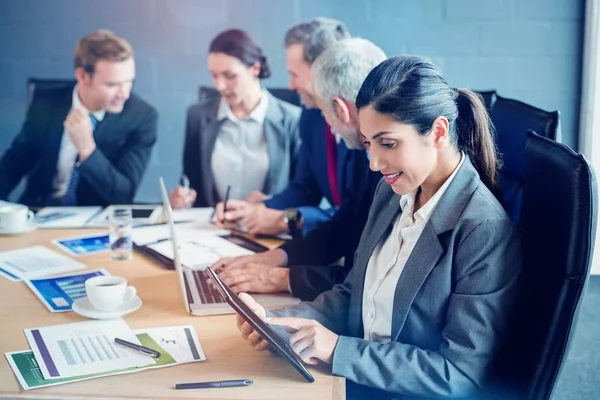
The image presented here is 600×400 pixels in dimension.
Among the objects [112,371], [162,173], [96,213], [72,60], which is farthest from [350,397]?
[72,60]

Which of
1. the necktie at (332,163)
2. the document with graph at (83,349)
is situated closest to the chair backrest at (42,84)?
the necktie at (332,163)

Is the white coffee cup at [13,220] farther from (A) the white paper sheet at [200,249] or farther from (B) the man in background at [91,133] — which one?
(B) the man in background at [91,133]

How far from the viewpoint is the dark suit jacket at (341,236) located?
6.09 ft

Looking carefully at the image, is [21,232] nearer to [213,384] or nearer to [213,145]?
[213,145]

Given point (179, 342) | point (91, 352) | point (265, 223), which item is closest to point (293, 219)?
point (265, 223)

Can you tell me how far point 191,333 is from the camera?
1.43 metres

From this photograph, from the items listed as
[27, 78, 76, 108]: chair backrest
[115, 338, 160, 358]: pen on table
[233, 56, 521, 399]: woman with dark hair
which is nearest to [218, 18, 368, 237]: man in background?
[233, 56, 521, 399]: woman with dark hair

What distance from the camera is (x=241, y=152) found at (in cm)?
305

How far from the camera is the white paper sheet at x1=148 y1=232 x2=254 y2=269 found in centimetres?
186

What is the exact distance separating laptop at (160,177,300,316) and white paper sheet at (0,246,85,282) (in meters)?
0.28

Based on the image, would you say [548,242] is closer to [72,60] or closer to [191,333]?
[191,333]

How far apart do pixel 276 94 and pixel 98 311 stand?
169cm

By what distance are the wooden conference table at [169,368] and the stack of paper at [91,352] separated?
0.02m

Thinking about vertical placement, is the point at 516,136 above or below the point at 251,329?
above
